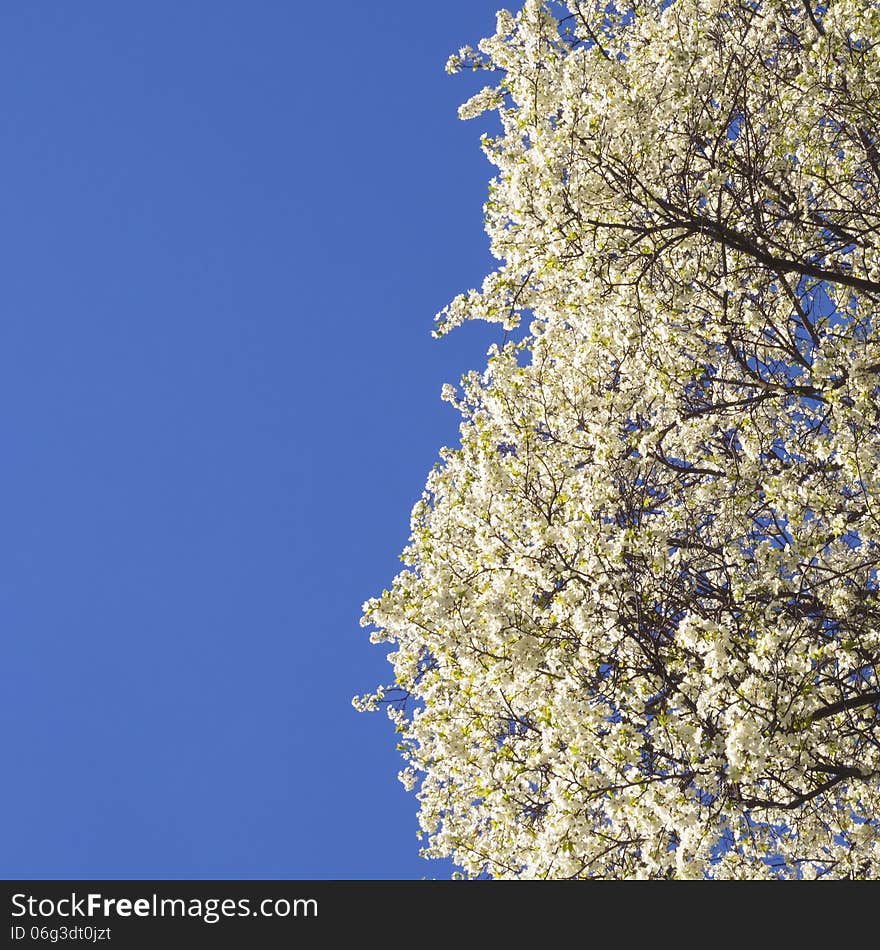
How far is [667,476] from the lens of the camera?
34.6ft

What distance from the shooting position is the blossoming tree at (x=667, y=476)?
26.3 ft

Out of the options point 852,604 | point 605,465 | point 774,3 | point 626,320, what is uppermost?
point 774,3

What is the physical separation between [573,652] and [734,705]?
6.20 feet

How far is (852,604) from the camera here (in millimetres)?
8383

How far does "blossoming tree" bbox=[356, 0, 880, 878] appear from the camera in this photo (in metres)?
8.01

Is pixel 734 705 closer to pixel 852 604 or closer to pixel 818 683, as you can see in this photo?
pixel 818 683

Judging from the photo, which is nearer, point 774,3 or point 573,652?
point 573,652

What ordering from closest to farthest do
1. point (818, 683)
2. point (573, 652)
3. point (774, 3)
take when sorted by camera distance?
point (818, 683)
point (573, 652)
point (774, 3)
